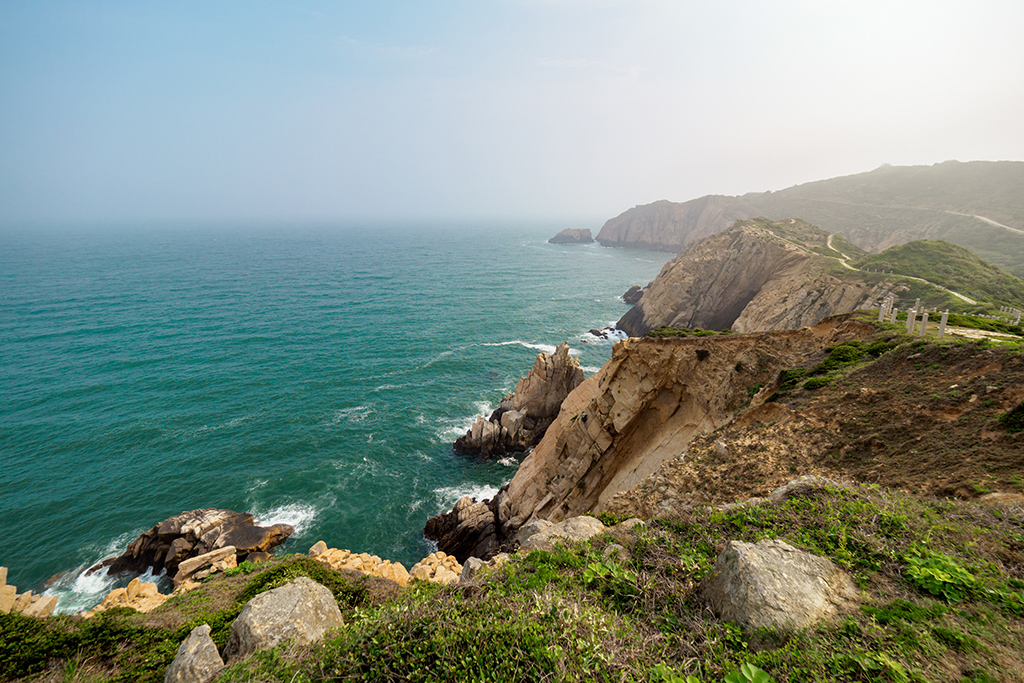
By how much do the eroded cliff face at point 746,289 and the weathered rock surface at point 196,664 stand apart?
5557 centimetres

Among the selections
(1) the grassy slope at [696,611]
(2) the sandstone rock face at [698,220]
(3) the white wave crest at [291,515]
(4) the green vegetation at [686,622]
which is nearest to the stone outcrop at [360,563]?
(1) the grassy slope at [696,611]

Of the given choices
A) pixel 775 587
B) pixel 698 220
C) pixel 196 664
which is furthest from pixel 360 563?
pixel 698 220

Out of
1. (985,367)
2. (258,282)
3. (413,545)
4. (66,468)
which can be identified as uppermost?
(985,367)

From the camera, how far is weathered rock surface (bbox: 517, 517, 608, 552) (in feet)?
37.5

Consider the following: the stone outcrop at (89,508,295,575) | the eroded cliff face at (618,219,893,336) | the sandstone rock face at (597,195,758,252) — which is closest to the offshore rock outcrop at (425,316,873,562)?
the stone outcrop at (89,508,295,575)

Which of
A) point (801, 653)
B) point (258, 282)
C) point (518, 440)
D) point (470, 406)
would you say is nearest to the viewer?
point (801, 653)

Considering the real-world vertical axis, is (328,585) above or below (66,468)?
above

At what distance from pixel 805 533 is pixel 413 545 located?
92.4 ft

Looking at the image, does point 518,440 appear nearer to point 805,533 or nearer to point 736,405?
point 736,405

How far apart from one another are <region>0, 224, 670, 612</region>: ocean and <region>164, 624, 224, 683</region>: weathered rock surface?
72.5ft

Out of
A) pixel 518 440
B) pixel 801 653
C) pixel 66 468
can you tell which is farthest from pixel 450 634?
pixel 66 468

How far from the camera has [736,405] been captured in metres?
22.6

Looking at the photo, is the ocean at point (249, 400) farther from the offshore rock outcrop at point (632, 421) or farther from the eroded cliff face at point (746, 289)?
the eroded cliff face at point (746, 289)

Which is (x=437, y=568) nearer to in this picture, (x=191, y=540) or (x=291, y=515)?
(x=291, y=515)
